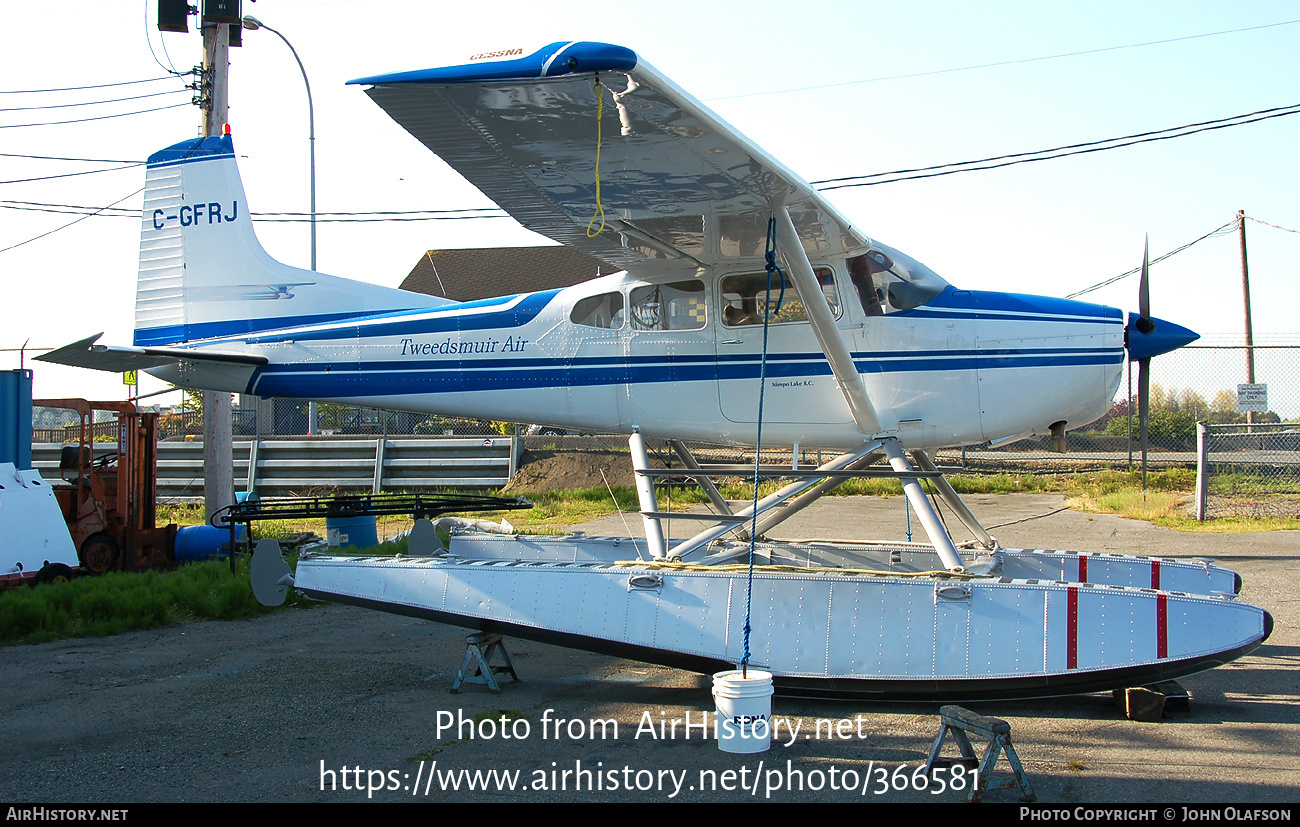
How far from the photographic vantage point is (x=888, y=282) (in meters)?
6.71

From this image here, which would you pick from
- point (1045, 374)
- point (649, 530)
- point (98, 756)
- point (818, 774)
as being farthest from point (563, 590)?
point (1045, 374)

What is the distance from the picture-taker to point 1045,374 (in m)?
6.50

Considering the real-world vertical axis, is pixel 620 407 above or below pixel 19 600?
above

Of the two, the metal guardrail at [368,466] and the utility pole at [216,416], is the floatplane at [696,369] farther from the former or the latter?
the metal guardrail at [368,466]

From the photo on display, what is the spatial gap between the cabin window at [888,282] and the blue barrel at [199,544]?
8.32 metres

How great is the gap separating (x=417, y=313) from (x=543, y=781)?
15.1 ft

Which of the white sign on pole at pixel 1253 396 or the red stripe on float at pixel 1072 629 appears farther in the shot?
the white sign on pole at pixel 1253 396

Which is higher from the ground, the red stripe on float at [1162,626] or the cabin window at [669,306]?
the cabin window at [669,306]

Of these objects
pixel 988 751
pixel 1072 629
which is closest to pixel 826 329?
pixel 1072 629

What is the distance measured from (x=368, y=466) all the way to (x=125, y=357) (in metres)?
11.7

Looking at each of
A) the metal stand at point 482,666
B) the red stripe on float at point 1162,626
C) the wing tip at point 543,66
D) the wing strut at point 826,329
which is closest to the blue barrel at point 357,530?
the metal stand at point 482,666

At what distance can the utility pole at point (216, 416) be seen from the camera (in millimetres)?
11297

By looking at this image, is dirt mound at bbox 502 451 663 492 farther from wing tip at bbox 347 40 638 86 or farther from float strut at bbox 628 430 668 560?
wing tip at bbox 347 40 638 86
